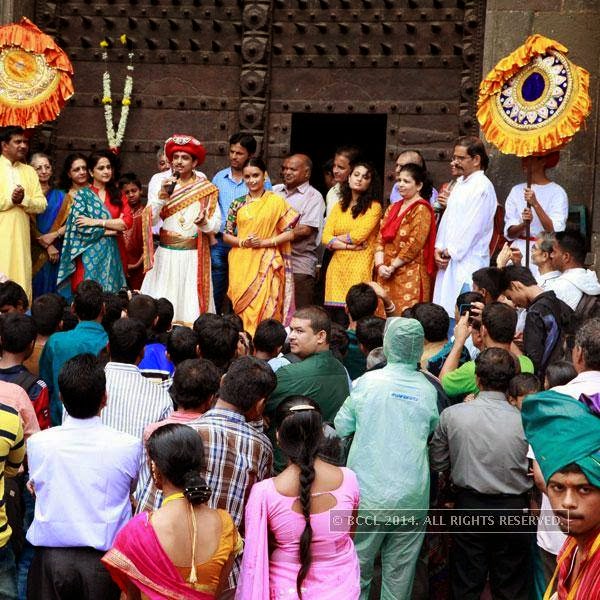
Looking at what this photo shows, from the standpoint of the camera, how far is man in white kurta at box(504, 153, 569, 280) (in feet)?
28.3

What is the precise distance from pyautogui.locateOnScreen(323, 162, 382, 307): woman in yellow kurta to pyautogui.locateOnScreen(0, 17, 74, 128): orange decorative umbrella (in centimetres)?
211

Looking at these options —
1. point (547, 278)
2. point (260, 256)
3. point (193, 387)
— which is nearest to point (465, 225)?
point (547, 278)

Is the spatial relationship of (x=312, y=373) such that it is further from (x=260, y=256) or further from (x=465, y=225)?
(x=260, y=256)

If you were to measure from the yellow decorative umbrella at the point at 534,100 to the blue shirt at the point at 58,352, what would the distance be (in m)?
3.05

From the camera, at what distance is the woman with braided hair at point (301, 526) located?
4.34 m

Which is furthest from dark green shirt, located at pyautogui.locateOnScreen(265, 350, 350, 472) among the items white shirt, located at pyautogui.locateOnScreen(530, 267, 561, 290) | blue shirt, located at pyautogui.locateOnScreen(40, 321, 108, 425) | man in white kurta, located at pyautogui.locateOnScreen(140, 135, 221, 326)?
man in white kurta, located at pyautogui.locateOnScreen(140, 135, 221, 326)

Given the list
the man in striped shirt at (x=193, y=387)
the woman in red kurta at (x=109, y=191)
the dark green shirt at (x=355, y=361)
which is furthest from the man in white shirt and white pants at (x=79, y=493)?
the woman in red kurta at (x=109, y=191)

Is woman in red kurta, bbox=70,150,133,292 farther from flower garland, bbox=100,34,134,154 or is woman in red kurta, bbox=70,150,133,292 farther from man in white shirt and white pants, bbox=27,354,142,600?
man in white shirt and white pants, bbox=27,354,142,600

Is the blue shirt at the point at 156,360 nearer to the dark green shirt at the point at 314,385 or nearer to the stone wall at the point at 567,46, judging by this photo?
the dark green shirt at the point at 314,385

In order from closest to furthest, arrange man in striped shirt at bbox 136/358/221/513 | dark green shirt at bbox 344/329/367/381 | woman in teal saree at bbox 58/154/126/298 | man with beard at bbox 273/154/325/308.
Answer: man in striped shirt at bbox 136/358/221/513 → dark green shirt at bbox 344/329/367/381 → woman in teal saree at bbox 58/154/126/298 → man with beard at bbox 273/154/325/308

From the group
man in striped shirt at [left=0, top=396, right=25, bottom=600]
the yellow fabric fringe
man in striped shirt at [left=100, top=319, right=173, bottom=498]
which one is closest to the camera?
man in striped shirt at [left=0, top=396, right=25, bottom=600]

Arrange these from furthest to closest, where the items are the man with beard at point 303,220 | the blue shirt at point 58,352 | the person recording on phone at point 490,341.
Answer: the man with beard at point 303,220 < the blue shirt at point 58,352 < the person recording on phone at point 490,341

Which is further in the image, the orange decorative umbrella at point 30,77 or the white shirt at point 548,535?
the orange decorative umbrella at point 30,77

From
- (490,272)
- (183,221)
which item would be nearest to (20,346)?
(490,272)
